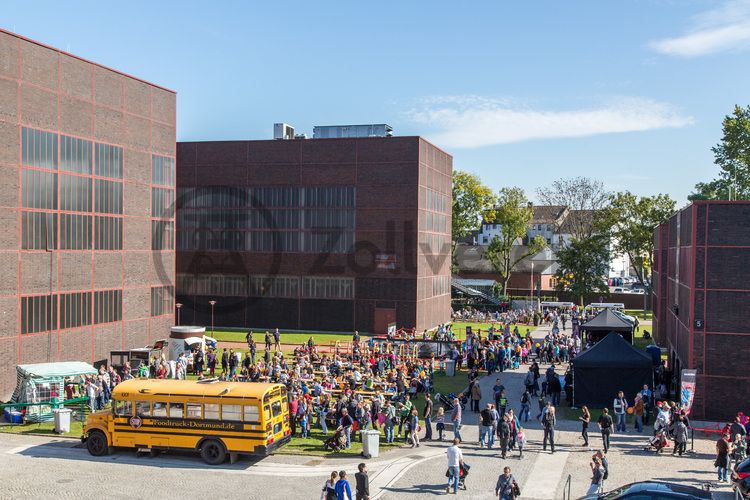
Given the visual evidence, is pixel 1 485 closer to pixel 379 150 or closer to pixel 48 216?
pixel 48 216

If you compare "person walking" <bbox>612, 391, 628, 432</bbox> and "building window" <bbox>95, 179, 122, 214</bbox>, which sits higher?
"building window" <bbox>95, 179, 122, 214</bbox>

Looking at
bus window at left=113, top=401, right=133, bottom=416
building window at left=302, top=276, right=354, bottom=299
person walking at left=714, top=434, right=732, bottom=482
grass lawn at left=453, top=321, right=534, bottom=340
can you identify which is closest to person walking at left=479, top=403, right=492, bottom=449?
person walking at left=714, top=434, right=732, bottom=482

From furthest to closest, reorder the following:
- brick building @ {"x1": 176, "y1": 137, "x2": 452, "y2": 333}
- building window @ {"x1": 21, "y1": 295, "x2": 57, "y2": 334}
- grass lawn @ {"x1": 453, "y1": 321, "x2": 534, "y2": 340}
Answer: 1. grass lawn @ {"x1": 453, "y1": 321, "x2": 534, "y2": 340}
2. brick building @ {"x1": 176, "y1": 137, "x2": 452, "y2": 333}
3. building window @ {"x1": 21, "y1": 295, "x2": 57, "y2": 334}

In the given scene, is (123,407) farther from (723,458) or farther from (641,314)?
(641,314)

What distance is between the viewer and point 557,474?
72.5 feet

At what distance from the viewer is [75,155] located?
39.1 metres

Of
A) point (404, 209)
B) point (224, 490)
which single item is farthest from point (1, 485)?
point (404, 209)

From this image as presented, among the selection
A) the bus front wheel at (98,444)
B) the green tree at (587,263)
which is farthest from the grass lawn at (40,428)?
the green tree at (587,263)

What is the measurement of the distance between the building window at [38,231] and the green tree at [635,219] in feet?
206

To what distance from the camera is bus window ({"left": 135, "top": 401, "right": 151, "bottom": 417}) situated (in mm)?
23422

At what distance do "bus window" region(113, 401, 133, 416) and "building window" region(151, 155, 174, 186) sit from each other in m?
25.0

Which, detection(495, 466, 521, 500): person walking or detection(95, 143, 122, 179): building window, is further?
detection(95, 143, 122, 179): building window

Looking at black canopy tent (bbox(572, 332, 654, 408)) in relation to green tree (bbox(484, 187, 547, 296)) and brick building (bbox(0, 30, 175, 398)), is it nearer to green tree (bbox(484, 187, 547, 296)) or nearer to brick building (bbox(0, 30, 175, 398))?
brick building (bbox(0, 30, 175, 398))

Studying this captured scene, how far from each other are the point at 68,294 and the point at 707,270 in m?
30.7
